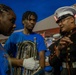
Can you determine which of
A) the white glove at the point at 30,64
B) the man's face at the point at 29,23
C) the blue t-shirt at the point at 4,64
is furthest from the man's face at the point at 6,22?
the man's face at the point at 29,23

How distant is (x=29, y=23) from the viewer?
9.98 ft

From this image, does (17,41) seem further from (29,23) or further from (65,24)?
(65,24)

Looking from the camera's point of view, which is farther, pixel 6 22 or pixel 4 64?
pixel 6 22

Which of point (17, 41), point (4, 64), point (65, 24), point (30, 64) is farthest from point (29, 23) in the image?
point (4, 64)

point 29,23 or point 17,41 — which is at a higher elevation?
point 29,23

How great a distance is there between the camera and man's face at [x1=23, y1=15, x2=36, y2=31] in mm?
3023

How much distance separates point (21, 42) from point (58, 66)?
49 cm

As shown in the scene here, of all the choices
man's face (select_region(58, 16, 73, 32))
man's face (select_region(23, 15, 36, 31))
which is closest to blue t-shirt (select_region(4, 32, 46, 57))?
man's face (select_region(23, 15, 36, 31))

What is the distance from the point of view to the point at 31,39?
2.92 metres

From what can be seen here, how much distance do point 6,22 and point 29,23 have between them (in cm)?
119

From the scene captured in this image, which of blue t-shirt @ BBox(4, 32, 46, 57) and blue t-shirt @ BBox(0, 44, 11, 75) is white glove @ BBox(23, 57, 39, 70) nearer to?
blue t-shirt @ BBox(4, 32, 46, 57)

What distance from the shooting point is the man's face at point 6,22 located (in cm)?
183

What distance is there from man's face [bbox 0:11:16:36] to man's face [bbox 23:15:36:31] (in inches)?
42.5

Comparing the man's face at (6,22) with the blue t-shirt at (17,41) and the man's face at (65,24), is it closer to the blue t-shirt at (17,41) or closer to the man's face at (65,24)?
the man's face at (65,24)
